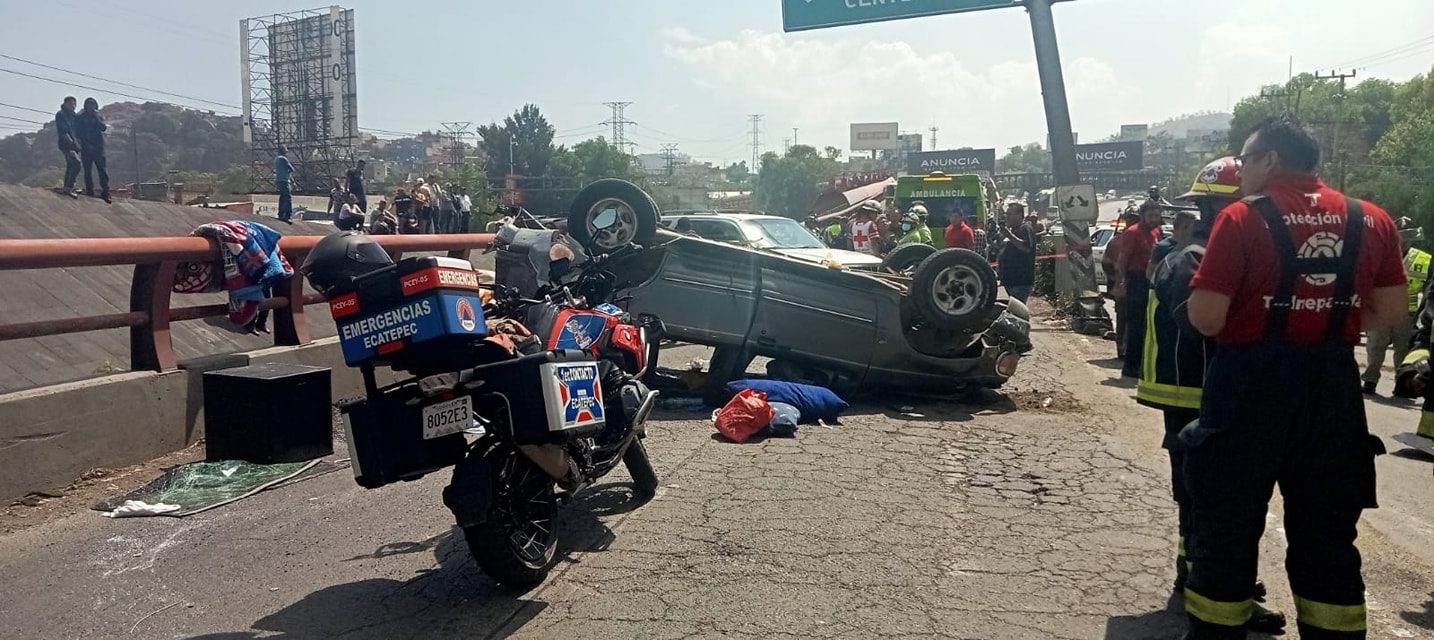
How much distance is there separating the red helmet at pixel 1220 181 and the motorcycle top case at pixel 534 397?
2605 mm

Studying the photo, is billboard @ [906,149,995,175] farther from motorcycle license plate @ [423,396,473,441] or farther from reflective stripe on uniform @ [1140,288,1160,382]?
motorcycle license plate @ [423,396,473,441]

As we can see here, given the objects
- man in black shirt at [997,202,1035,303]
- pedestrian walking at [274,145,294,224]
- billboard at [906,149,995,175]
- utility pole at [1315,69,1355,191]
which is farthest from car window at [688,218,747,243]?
billboard at [906,149,995,175]

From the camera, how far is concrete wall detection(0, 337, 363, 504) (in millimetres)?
5344

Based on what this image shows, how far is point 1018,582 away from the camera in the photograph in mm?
4488

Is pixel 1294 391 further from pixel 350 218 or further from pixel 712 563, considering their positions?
pixel 350 218

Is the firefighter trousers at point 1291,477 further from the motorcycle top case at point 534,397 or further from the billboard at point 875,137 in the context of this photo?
the billboard at point 875,137

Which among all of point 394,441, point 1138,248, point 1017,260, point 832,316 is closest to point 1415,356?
point 1138,248

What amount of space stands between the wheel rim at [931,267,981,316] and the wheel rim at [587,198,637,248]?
2.54 metres

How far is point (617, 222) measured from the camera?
791 centimetres

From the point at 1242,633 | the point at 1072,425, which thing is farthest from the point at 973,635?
the point at 1072,425

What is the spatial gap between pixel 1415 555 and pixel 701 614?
11.6ft

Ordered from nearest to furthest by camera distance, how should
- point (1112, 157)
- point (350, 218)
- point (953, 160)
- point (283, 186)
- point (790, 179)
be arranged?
point (350, 218) → point (283, 186) → point (790, 179) → point (953, 160) → point (1112, 157)

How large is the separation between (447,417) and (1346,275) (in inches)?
124

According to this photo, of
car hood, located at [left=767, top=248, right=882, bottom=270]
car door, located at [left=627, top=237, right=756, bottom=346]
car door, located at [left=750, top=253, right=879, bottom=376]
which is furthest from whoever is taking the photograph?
car hood, located at [left=767, top=248, right=882, bottom=270]
